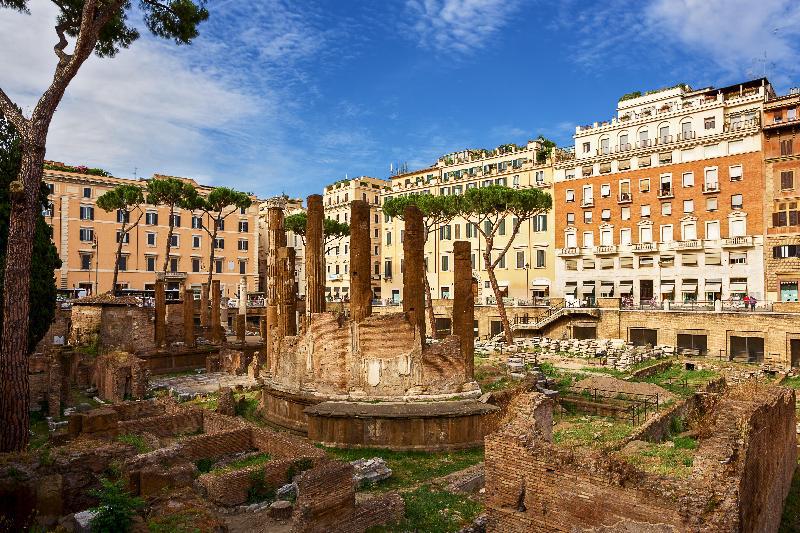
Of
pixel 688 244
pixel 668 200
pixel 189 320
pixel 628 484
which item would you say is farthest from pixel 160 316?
pixel 668 200

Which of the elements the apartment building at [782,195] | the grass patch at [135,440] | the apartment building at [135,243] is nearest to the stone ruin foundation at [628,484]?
the grass patch at [135,440]

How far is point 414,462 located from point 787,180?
35.0 metres

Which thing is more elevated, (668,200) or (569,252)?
(668,200)

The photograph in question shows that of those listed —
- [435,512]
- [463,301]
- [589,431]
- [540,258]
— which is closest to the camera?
[435,512]

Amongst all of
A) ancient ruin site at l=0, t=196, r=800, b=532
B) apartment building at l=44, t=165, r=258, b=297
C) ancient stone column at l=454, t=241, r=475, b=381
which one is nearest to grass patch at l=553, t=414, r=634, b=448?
ancient ruin site at l=0, t=196, r=800, b=532

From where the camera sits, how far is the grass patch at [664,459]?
10945 millimetres

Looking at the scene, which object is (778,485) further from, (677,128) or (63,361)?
(677,128)

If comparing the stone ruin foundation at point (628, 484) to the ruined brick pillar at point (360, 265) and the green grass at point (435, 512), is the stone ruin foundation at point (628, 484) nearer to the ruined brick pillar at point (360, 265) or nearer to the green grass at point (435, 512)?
the green grass at point (435, 512)

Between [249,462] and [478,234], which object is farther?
[478,234]

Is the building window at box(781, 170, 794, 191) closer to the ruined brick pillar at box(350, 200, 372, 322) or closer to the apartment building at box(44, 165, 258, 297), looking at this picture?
the ruined brick pillar at box(350, 200, 372, 322)

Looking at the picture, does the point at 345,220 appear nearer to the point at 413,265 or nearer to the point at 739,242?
the point at 739,242

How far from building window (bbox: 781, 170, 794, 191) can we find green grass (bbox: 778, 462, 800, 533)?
98.5 feet

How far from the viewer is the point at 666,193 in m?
42.1

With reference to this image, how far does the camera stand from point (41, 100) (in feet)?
39.8
